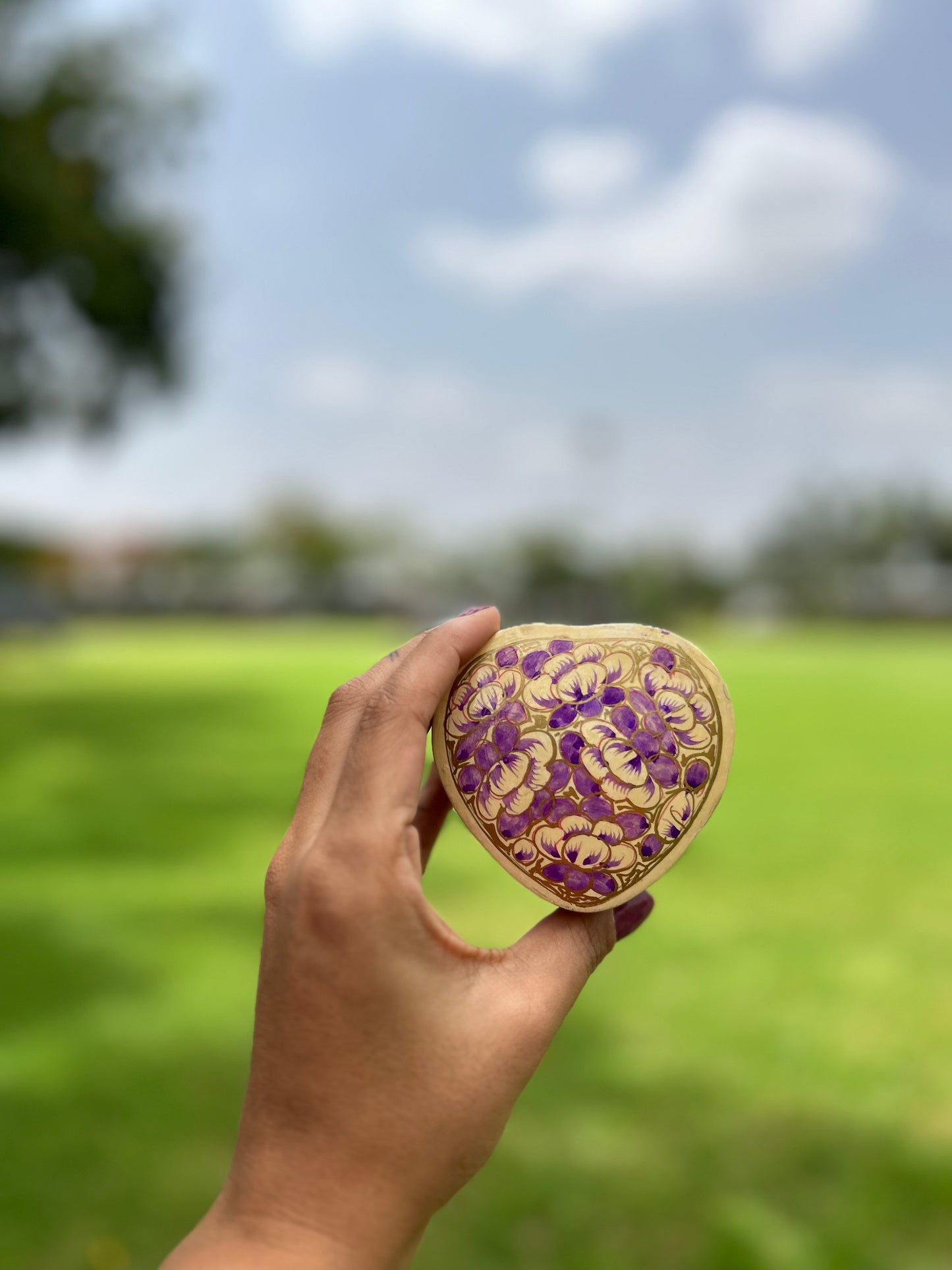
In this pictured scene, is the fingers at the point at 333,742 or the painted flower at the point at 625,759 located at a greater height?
the fingers at the point at 333,742

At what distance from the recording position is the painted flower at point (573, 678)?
1.32m

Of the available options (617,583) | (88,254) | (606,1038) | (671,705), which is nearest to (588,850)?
(671,705)

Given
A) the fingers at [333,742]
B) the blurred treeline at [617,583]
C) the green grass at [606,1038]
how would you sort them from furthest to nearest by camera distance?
the blurred treeline at [617,583] → the green grass at [606,1038] → the fingers at [333,742]

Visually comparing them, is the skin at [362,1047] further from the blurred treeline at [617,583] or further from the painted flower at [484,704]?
the blurred treeline at [617,583]

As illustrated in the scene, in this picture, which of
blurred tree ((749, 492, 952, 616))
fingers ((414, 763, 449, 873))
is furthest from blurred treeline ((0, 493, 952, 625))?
fingers ((414, 763, 449, 873))

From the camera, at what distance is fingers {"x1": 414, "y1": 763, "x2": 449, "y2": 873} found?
4.68 feet

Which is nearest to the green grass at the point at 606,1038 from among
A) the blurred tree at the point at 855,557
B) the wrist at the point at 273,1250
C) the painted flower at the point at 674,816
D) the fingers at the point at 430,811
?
the fingers at the point at 430,811

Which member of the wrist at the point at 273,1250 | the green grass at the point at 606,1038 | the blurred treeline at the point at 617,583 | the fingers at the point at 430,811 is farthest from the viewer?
the blurred treeline at the point at 617,583

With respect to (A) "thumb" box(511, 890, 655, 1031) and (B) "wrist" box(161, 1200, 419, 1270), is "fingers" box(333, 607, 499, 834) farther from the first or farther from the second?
(B) "wrist" box(161, 1200, 419, 1270)

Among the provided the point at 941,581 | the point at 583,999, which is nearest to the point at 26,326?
the point at 583,999

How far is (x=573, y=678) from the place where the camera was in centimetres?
133

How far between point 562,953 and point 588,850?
0.19 metres

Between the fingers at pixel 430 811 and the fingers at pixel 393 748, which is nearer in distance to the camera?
the fingers at pixel 393 748

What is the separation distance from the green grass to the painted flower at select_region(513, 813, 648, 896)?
1.46m
